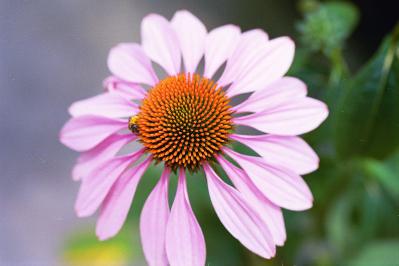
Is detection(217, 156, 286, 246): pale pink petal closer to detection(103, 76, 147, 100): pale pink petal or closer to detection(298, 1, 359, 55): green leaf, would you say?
detection(103, 76, 147, 100): pale pink petal

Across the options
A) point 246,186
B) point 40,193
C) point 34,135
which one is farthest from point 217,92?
point 40,193

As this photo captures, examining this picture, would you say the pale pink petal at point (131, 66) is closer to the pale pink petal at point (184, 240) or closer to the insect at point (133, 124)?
the insect at point (133, 124)

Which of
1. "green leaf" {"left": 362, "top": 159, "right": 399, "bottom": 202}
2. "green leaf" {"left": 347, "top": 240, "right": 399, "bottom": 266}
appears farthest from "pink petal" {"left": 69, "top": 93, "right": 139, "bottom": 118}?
"green leaf" {"left": 347, "top": 240, "right": 399, "bottom": 266}

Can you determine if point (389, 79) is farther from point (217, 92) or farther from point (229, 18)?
point (229, 18)

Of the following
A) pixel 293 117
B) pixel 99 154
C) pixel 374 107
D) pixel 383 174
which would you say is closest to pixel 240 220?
pixel 293 117

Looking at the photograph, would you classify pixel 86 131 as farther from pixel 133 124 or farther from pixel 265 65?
pixel 265 65

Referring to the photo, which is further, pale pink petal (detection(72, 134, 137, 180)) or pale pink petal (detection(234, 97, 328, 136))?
pale pink petal (detection(72, 134, 137, 180))
